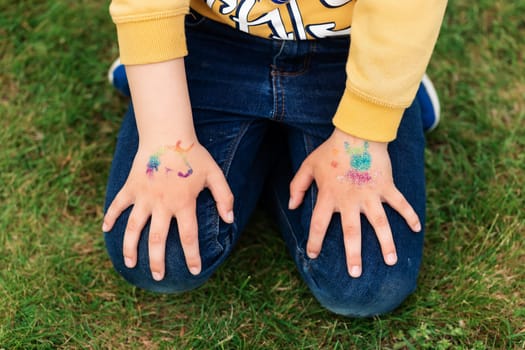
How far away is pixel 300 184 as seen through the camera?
1.44m

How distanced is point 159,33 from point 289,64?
12.8 inches

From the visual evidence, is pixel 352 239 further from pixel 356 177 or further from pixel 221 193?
pixel 221 193

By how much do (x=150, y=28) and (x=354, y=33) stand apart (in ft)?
1.40

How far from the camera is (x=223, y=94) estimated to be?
1490 mm

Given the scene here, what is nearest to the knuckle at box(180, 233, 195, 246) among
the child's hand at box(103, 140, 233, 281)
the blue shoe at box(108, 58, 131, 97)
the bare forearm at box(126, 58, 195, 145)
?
the child's hand at box(103, 140, 233, 281)

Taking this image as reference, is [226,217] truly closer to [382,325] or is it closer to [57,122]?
[382,325]

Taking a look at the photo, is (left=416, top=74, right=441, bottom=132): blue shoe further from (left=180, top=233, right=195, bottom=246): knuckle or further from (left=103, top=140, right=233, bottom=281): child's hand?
(left=180, top=233, right=195, bottom=246): knuckle

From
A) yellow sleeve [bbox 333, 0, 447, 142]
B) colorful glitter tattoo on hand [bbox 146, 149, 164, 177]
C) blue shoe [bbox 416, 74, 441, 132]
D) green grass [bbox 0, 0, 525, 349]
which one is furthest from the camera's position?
blue shoe [bbox 416, 74, 441, 132]

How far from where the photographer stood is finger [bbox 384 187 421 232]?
1.39m

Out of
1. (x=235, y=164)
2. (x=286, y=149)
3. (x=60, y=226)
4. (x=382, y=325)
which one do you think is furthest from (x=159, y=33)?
(x=382, y=325)

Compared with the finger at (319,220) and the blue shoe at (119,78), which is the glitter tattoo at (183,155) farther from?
the blue shoe at (119,78)

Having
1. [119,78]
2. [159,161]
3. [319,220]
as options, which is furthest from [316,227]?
[119,78]

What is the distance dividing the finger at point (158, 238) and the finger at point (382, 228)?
440 mm

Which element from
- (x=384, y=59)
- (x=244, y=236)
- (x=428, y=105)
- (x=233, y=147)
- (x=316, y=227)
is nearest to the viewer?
(x=384, y=59)
